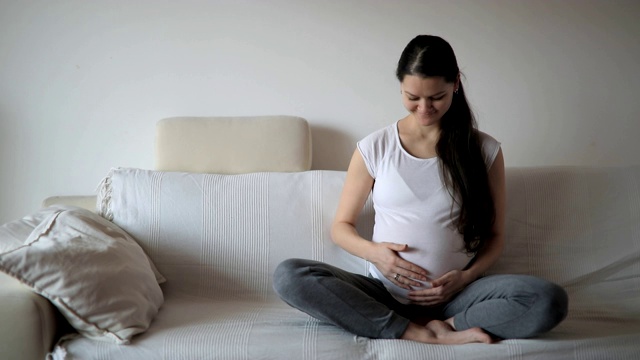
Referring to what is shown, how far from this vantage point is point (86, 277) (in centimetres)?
130

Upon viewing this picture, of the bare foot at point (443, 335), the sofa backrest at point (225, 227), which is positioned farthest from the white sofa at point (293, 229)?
the bare foot at point (443, 335)

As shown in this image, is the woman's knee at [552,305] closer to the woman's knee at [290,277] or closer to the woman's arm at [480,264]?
the woman's arm at [480,264]

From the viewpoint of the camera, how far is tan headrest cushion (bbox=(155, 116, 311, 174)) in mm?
1885

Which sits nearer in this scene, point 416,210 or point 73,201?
point 416,210

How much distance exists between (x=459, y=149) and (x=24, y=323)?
3.61 ft

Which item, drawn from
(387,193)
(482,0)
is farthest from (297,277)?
(482,0)

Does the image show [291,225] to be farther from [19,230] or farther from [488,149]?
[19,230]

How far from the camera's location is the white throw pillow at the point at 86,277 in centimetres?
126

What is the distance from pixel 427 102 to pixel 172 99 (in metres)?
1.01

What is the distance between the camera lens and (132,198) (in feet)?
5.70

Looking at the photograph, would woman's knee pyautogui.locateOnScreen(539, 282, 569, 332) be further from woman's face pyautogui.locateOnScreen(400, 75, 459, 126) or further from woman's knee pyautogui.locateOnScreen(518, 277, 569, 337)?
woman's face pyautogui.locateOnScreen(400, 75, 459, 126)

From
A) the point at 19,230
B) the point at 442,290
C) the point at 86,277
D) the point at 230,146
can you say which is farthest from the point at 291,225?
the point at 19,230

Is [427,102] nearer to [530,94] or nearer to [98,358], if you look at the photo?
[530,94]

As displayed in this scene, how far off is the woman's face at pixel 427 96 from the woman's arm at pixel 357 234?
229 mm
